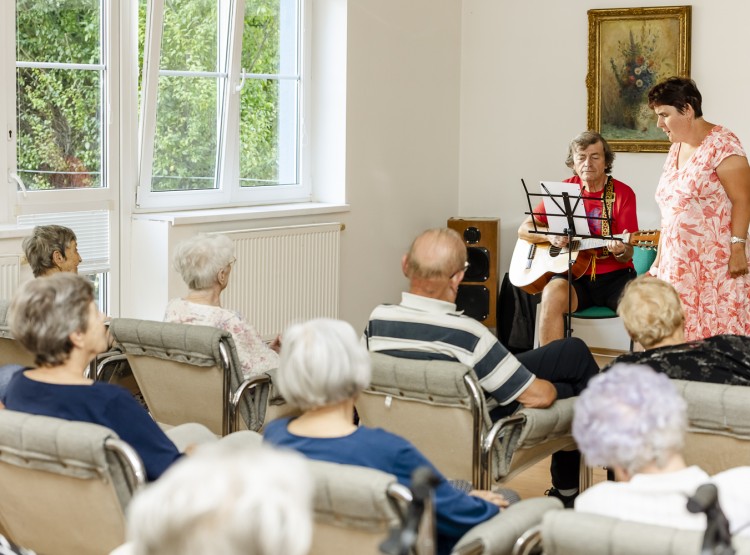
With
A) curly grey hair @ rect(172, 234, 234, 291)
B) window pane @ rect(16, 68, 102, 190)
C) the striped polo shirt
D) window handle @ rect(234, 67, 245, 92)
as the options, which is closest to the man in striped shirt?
the striped polo shirt

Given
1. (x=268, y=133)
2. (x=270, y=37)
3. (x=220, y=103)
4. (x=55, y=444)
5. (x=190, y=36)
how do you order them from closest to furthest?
(x=55, y=444) < (x=190, y=36) < (x=220, y=103) < (x=270, y=37) < (x=268, y=133)

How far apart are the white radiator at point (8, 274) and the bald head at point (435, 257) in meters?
2.26

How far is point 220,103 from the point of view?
6.29 meters

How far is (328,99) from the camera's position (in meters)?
6.79

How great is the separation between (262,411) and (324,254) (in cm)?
299

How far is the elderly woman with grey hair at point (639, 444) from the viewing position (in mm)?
1979

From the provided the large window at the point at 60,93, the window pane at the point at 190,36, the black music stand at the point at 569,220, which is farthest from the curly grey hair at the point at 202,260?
the window pane at the point at 190,36

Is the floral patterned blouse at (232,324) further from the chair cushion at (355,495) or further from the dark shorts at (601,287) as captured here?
the dark shorts at (601,287)

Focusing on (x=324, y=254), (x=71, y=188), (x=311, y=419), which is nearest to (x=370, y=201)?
(x=324, y=254)

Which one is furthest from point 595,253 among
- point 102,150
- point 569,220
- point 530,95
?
point 102,150

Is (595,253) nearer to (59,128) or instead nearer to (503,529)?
(59,128)

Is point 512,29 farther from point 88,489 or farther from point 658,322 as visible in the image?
point 88,489

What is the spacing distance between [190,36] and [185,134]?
0.53 meters

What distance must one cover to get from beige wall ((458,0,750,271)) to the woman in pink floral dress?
2243 millimetres
